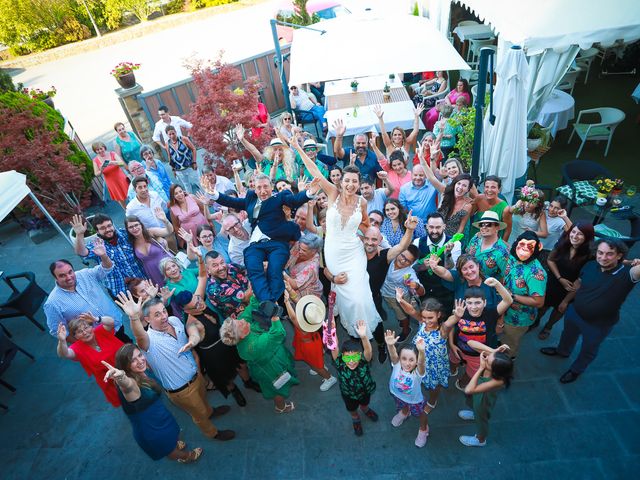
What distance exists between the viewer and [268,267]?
4074 mm

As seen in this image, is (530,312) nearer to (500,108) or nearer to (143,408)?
(500,108)

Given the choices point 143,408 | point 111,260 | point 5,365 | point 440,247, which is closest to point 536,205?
point 440,247

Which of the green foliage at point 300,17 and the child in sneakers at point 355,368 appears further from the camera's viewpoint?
the green foliage at point 300,17

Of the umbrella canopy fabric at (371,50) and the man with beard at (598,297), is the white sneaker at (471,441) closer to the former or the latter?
the man with beard at (598,297)

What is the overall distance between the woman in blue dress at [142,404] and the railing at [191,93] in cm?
700

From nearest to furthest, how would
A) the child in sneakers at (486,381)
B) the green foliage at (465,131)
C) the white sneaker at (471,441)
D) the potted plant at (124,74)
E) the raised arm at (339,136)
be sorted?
the child in sneakers at (486,381) < the white sneaker at (471,441) < the raised arm at (339,136) < the green foliage at (465,131) < the potted plant at (124,74)

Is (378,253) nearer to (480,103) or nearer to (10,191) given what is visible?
(480,103)

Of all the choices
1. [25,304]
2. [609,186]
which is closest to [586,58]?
[609,186]

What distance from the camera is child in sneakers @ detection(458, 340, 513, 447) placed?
9.67ft

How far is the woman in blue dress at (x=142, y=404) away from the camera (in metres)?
3.01

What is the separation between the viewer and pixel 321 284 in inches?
168

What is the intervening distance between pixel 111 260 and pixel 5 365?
6.59 ft

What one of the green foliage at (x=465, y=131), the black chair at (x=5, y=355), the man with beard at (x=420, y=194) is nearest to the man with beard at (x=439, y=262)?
the man with beard at (x=420, y=194)

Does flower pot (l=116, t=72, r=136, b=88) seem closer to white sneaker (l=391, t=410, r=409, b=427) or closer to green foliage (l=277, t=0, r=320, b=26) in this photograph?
green foliage (l=277, t=0, r=320, b=26)
